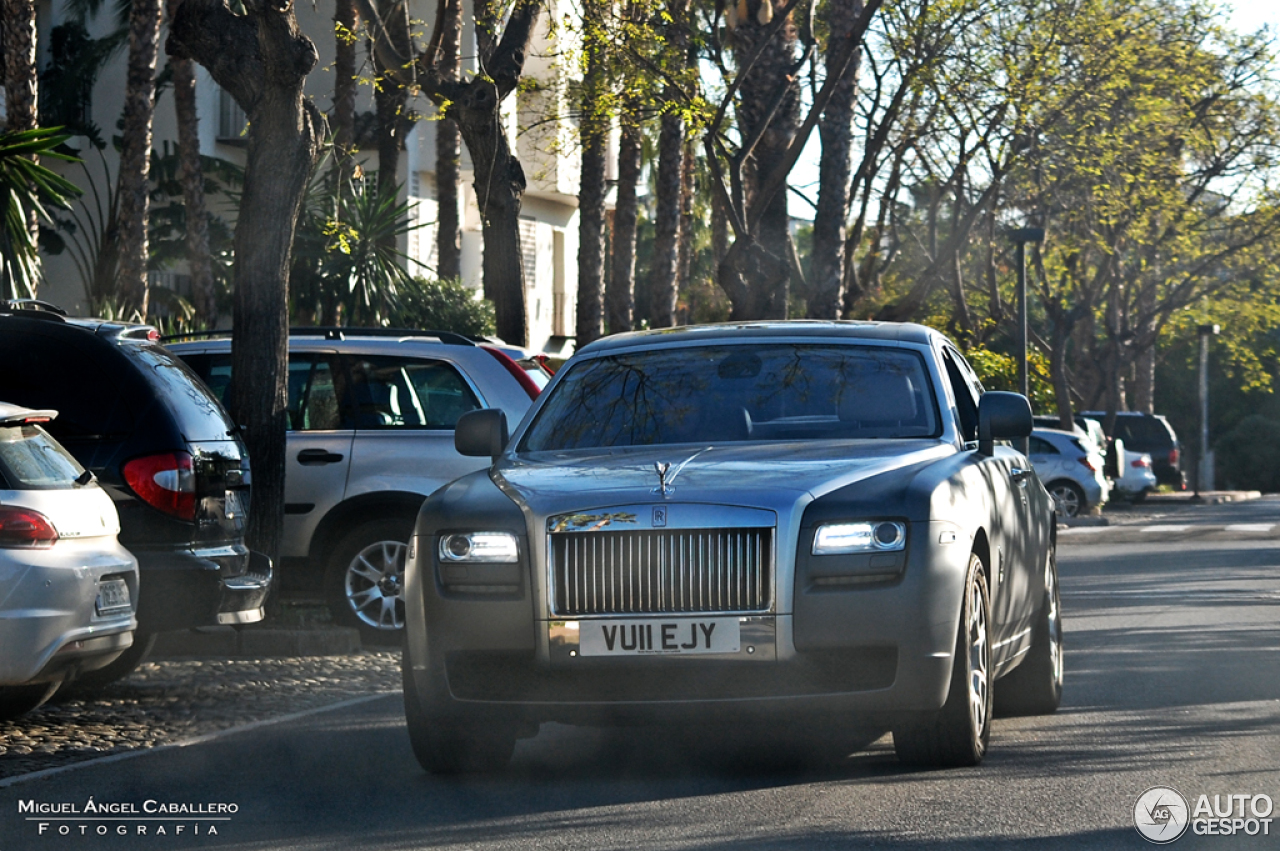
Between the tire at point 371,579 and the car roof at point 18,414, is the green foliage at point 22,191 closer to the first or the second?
the tire at point 371,579

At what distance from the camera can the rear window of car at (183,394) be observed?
30.6ft

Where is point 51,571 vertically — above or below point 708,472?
below

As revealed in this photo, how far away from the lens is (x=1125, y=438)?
143 ft

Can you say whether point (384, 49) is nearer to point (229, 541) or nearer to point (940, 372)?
point (229, 541)

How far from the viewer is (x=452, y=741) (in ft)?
22.8

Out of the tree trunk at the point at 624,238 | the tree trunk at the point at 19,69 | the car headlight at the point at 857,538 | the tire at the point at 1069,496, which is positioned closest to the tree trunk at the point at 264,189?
the car headlight at the point at 857,538

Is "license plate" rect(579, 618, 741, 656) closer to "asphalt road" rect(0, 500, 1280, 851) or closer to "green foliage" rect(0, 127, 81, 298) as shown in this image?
"asphalt road" rect(0, 500, 1280, 851)

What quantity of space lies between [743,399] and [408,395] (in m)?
4.80

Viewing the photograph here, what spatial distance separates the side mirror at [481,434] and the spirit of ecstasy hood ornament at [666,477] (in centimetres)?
116

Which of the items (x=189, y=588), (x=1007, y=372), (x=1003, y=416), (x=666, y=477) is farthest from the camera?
(x=1007, y=372)

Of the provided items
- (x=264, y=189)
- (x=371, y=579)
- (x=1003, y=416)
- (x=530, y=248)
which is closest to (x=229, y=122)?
(x=530, y=248)

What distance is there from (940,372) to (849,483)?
1526 millimetres

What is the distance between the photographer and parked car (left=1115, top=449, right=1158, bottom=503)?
3934 centimetres

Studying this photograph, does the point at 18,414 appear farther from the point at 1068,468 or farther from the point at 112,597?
the point at 1068,468
